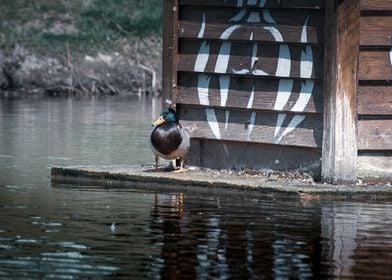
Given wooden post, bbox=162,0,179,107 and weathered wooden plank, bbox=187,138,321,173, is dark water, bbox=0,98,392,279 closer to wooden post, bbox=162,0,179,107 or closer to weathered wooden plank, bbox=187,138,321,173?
weathered wooden plank, bbox=187,138,321,173

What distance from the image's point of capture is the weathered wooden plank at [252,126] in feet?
48.2

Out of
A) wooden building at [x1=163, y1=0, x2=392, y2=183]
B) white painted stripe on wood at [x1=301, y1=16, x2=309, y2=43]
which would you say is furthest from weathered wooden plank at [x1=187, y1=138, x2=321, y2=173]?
A: white painted stripe on wood at [x1=301, y1=16, x2=309, y2=43]

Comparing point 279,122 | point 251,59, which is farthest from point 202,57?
point 279,122

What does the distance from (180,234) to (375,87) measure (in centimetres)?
389

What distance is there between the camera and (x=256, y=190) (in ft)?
46.1

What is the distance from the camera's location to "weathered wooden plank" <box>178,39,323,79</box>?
14.6 m

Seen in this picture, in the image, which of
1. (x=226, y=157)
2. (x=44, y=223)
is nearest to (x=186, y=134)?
(x=226, y=157)

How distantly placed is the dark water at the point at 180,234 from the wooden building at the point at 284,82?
3.51 ft

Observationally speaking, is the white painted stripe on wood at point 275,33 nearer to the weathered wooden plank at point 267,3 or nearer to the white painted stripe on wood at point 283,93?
the weathered wooden plank at point 267,3

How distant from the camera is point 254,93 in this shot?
1514cm

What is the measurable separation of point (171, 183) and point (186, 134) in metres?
0.78

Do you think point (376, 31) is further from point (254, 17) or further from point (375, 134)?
point (254, 17)

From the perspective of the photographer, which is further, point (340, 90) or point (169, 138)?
point (169, 138)

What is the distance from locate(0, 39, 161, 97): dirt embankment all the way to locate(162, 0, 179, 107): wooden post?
19.7 metres
